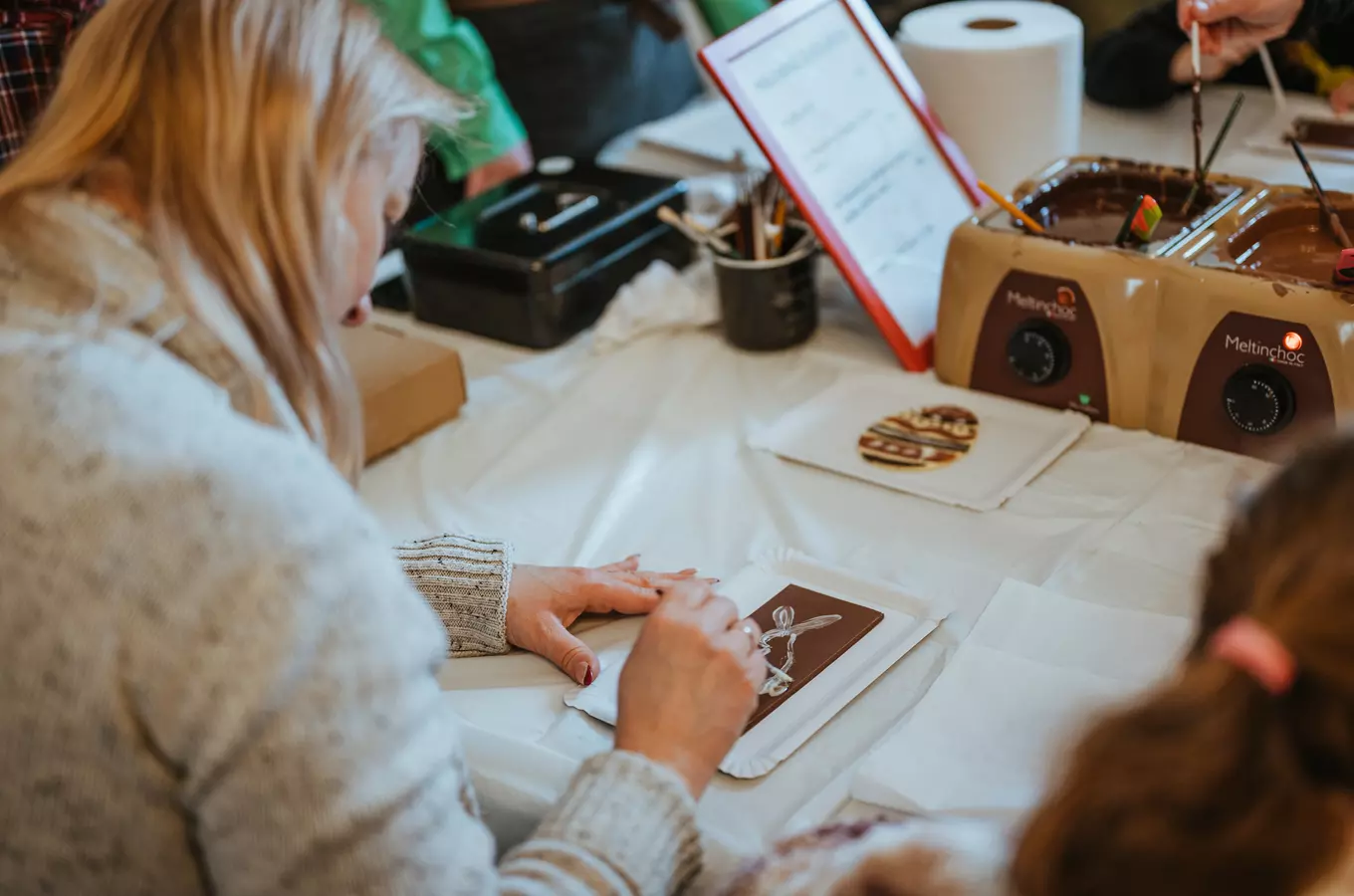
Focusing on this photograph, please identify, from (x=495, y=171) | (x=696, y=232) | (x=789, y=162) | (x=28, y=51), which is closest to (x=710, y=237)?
(x=696, y=232)

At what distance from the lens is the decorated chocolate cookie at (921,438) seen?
4.11ft

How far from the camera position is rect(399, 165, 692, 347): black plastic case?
59.5 inches

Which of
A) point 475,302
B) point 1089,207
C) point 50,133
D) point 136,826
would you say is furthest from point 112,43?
point 1089,207

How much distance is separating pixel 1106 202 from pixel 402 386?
Result: 2.50 ft

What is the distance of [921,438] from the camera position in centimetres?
129

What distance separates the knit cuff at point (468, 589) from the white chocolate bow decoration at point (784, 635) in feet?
0.70

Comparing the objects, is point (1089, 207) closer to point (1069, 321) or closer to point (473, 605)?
point (1069, 321)

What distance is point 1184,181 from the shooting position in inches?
53.0

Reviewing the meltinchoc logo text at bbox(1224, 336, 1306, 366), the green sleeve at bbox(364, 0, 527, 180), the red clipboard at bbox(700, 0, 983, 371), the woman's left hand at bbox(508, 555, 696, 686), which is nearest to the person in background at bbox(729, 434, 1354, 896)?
the woman's left hand at bbox(508, 555, 696, 686)

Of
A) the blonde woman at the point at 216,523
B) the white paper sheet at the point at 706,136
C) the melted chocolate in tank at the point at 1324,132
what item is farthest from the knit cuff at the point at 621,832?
the melted chocolate in tank at the point at 1324,132

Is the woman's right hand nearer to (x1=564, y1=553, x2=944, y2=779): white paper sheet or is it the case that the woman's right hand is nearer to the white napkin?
(x1=564, y1=553, x2=944, y2=779): white paper sheet

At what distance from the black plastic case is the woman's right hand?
64cm

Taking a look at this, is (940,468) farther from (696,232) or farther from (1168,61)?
(1168,61)

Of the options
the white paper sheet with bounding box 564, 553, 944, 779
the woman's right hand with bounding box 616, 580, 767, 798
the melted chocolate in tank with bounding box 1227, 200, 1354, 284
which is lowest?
the white paper sheet with bounding box 564, 553, 944, 779
